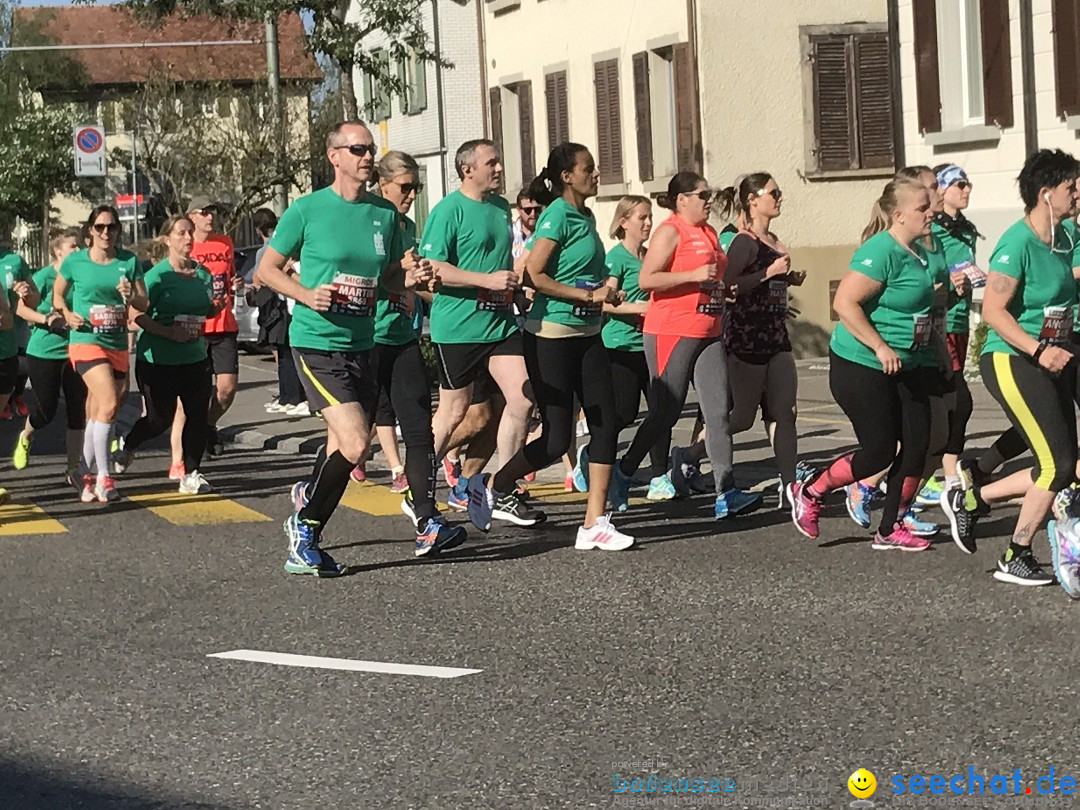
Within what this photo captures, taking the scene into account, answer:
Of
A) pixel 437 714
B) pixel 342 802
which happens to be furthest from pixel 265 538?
pixel 342 802

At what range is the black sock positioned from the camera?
1016cm

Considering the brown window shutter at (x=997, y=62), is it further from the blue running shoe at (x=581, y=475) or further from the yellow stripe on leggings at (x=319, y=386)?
the yellow stripe on leggings at (x=319, y=386)

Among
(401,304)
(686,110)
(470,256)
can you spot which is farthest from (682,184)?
(686,110)

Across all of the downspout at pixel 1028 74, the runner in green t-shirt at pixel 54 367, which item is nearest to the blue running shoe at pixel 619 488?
the runner in green t-shirt at pixel 54 367

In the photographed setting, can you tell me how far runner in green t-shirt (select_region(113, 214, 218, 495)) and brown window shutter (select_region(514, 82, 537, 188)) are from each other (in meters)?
19.9

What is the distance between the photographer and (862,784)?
19.3ft

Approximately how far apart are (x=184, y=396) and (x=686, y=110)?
14364 millimetres

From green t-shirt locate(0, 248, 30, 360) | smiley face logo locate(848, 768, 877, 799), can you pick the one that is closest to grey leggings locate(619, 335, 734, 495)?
green t-shirt locate(0, 248, 30, 360)

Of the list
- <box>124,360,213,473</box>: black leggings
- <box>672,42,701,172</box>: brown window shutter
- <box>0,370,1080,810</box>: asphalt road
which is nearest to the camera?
<box>0,370,1080,810</box>: asphalt road

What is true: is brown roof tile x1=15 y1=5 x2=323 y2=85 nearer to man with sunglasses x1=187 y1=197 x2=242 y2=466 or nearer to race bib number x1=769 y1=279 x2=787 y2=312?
man with sunglasses x1=187 y1=197 x2=242 y2=466

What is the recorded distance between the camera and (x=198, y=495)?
47.5 ft

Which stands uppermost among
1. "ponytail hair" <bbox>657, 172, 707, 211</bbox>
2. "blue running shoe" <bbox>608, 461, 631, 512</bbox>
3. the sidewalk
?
"ponytail hair" <bbox>657, 172, 707, 211</bbox>

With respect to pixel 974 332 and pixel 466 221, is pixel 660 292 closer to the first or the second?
pixel 466 221

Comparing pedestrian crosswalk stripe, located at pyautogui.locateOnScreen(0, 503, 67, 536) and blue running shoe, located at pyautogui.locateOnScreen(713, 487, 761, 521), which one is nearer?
blue running shoe, located at pyautogui.locateOnScreen(713, 487, 761, 521)
